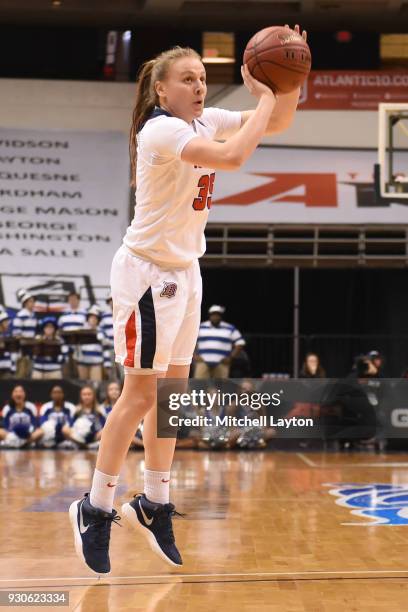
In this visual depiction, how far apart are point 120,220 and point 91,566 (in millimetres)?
13896

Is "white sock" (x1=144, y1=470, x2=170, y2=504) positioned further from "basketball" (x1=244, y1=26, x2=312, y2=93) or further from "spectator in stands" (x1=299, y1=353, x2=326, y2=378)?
"spectator in stands" (x1=299, y1=353, x2=326, y2=378)

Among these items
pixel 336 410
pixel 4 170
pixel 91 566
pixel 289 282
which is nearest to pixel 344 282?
pixel 289 282

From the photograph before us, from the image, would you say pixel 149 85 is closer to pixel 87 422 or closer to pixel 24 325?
pixel 87 422

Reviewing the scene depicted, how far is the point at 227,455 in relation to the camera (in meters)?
12.6

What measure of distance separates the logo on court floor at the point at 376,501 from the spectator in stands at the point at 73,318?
793cm

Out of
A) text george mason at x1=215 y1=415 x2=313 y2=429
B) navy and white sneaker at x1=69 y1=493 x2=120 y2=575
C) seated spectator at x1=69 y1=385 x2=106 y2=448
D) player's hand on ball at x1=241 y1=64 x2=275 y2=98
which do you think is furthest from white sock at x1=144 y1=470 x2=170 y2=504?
seated spectator at x1=69 y1=385 x2=106 y2=448

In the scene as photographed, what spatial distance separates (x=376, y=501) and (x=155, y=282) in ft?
11.6

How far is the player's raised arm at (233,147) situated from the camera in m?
3.81

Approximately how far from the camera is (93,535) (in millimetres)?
4156

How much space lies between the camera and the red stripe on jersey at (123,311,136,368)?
13.6ft

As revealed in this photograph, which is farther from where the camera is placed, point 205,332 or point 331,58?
point 331,58

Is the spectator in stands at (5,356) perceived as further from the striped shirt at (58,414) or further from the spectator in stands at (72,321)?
the striped shirt at (58,414)

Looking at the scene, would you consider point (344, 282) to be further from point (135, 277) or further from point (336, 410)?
point (135, 277)

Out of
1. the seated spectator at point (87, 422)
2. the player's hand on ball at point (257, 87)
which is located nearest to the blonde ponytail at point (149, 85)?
the player's hand on ball at point (257, 87)
